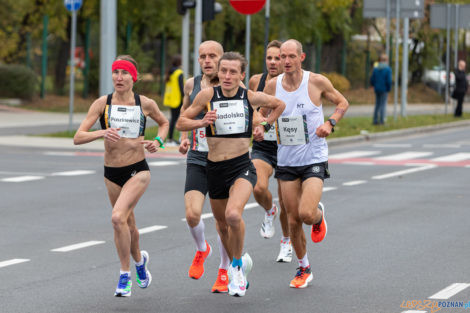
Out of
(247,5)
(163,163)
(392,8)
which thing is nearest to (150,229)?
(163,163)

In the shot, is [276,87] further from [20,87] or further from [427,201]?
[20,87]

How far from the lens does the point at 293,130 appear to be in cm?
838

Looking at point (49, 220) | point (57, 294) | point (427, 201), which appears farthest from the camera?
point (427, 201)

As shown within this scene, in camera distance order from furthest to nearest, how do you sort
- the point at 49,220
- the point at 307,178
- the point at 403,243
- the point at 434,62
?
the point at 434,62 < the point at 49,220 < the point at 403,243 < the point at 307,178

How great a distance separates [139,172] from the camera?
791 cm

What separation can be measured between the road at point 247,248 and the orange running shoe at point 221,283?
10 cm

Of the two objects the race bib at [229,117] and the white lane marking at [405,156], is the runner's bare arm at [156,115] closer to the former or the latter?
the race bib at [229,117]

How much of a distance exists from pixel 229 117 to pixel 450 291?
2.09 meters

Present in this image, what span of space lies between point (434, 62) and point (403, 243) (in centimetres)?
4104

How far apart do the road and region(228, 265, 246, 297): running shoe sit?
0.21 ft

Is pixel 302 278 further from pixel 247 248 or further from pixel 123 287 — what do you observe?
pixel 247 248

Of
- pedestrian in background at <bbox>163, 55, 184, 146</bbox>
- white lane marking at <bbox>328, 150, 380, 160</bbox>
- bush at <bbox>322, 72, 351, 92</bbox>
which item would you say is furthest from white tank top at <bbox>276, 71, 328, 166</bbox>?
bush at <bbox>322, 72, 351, 92</bbox>

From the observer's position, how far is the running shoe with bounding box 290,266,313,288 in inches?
318

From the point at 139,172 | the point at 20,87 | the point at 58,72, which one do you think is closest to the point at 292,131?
the point at 139,172
